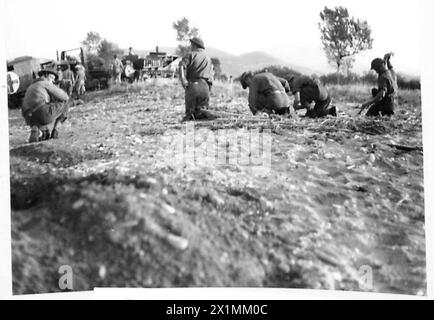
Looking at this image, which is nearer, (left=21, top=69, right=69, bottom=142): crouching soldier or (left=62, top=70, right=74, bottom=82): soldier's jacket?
(left=21, top=69, right=69, bottom=142): crouching soldier

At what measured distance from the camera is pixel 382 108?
580cm

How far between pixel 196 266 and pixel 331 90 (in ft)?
7.52

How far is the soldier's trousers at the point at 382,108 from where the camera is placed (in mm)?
5770

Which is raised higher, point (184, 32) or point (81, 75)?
point (184, 32)

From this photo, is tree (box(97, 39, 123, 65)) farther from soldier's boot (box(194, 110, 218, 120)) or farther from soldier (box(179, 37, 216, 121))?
soldier's boot (box(194, 110, 218, 120))

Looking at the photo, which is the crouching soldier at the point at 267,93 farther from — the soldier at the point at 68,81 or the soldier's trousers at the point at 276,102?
the soldier at the point at 68,81

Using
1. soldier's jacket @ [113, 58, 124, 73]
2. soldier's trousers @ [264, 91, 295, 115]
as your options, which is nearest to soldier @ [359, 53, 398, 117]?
soldier's trousers @ [264, 91, 295, 115]

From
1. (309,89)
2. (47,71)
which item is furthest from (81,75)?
(309,89)

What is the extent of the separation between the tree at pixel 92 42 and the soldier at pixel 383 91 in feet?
8.96

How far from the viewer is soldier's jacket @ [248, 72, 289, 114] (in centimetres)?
571

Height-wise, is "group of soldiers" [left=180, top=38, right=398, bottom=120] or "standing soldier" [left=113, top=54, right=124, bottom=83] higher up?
"standing soldier" [left=113, top=54, right=124, bottom=83]

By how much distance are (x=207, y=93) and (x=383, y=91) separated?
1783 mm

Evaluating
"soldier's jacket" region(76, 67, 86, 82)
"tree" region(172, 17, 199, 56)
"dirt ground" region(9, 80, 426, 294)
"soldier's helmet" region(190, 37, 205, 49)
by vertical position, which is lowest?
"dirt ground" region(9, 80, 426, 294)

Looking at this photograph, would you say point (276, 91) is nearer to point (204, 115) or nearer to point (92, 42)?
point (204, 115)
